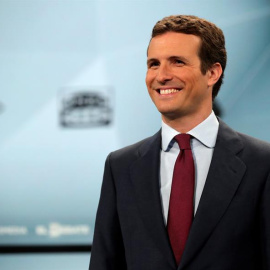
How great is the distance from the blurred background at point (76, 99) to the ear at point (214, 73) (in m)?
1.77

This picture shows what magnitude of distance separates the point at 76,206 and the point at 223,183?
210 cm

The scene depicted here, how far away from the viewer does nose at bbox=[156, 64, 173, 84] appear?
1631 millimetres

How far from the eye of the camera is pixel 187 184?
1631 mm

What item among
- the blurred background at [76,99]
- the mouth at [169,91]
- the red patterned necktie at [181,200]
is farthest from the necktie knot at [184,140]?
the blurred background at [76,99]

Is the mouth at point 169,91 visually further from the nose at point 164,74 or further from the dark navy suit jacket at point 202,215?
the dark navy suit jacket at point 202,215

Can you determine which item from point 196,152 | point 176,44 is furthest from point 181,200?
point 176,44

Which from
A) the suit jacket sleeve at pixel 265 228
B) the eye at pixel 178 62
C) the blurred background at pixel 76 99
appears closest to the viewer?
Result: the suit jacket sleeve at pixel 265 228

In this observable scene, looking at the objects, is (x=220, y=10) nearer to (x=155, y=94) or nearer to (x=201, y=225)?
(x=155, y=94)

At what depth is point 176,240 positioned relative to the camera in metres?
1.60

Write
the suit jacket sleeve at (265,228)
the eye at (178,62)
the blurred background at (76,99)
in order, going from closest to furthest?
the suit jacket sleeve at (265,228) < the eye at (178,62) < the blurred background at (76,99)

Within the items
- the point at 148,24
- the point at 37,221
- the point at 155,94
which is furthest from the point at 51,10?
the point at 155,94

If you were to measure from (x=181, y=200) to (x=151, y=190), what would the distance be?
9cm

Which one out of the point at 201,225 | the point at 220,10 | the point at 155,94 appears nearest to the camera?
A: the point at 201,225

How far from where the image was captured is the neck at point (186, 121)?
5.49ft
